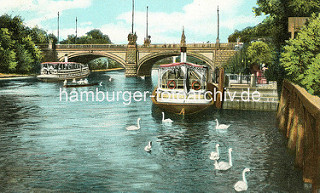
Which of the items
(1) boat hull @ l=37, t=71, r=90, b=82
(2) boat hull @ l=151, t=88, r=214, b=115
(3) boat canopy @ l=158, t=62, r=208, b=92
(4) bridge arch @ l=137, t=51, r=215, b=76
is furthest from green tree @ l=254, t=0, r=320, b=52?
(4) bridge arch @ l=137, t=51, r=215, b=76

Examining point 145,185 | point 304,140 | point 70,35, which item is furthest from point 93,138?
point 70,35

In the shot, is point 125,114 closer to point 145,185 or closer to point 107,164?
point 107,164

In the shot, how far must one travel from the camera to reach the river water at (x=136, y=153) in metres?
15.2

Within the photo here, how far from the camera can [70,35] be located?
14500 centimetres

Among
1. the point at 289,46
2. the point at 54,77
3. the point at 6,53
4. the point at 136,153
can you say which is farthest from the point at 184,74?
the point at 6,53

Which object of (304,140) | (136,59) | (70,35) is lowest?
(304,140)

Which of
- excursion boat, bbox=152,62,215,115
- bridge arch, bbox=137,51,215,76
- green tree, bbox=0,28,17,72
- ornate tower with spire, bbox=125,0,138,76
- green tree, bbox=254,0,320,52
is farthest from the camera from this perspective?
ornate tower with spire, bbox=125,0,138,76

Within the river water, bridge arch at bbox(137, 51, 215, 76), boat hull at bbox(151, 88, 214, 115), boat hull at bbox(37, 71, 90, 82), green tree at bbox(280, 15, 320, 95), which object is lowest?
the river water

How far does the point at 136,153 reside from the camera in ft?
64.8

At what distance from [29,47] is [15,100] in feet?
171

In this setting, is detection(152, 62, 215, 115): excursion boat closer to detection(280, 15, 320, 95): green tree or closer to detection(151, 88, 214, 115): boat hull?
detection(151, 88, 214, 115): boat hull

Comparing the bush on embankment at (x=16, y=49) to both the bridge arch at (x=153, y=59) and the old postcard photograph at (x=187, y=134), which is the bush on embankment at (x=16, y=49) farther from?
the old postcard photograph at (x=187, y=134)

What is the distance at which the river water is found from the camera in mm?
15219

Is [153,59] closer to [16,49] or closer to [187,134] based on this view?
[16,49]
